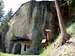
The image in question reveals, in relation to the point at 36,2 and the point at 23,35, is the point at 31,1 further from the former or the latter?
the point at 23,35

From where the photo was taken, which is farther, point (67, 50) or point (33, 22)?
point (33, 22)

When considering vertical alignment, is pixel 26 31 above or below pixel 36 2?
below

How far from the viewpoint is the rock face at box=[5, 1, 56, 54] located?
21469mm

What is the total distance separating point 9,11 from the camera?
3791 centimetres

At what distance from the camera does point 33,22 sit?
73.0ft

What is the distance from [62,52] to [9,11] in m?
27.5

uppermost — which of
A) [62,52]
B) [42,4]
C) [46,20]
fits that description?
[42,4]

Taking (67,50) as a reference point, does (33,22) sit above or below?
above

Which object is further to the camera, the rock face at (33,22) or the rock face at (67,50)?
the rock face at (33,22)

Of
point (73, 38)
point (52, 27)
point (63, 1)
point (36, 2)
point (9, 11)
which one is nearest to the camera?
point (73, 38)

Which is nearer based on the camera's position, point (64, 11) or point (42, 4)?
point (64, 11)

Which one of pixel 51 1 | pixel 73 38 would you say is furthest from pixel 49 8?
pixel 73 38

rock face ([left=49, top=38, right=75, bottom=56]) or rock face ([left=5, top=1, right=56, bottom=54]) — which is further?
rock face ([left=5, top=1, right=56, bottom=54])

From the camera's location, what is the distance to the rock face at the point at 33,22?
21.5 m
